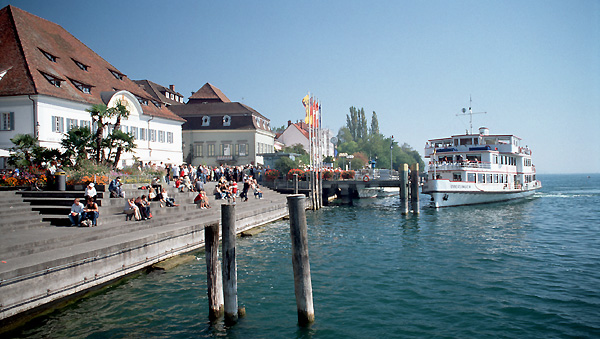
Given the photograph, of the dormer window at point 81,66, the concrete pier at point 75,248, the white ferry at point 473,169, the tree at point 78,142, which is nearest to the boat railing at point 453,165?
the white ferry at point 473,169

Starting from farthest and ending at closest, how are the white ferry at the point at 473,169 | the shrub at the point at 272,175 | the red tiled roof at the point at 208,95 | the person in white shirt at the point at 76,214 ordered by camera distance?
the red tiled roof at the point at 208,95, the shrub at the point at 272,175, the white ferry at the point at 473,169, the person in white shirt at the point at 76,214

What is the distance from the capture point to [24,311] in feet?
32.1

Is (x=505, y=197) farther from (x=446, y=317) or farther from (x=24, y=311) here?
(x=24, y=311)

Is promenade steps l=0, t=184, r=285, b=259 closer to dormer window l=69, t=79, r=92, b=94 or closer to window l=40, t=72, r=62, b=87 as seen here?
window l=40, t=72, r=62, b=87

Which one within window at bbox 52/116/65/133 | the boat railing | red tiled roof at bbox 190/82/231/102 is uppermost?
red tiled roof at bbox 190/82/231/102

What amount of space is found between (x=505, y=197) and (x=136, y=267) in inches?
1592

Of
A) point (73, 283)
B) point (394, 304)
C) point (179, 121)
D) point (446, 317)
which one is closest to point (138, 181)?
point (73, 283)

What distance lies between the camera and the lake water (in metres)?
9.86

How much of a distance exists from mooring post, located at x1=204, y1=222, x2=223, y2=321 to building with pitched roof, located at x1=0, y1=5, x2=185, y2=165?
21107 mm

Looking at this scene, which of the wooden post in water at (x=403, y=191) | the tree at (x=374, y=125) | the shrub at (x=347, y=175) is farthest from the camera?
the tree at (x=374, y=125)

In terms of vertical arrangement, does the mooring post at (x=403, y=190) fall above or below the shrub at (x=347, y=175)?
below

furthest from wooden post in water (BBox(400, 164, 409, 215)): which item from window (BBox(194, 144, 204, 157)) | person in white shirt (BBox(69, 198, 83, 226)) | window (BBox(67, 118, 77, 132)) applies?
window (BBox(194, 144, 204, 157))

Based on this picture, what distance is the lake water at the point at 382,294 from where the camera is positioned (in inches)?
388

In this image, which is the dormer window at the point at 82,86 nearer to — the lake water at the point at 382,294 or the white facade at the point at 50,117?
the white facade at the point at 50,117
